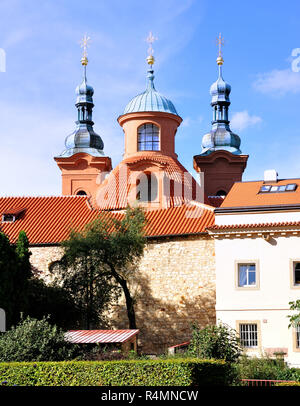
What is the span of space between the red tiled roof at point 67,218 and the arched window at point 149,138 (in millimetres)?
4855

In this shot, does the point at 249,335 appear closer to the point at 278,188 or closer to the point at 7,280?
the point at 278,188

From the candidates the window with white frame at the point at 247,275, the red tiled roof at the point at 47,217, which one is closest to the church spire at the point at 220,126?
the red tiled roof at the point at 47,217

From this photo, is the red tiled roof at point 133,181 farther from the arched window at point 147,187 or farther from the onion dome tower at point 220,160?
the onion dome tower at point 220,160

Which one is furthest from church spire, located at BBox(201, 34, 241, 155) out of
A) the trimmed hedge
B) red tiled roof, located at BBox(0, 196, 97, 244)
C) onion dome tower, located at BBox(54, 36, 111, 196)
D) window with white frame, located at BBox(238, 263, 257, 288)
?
the trimmed hedge

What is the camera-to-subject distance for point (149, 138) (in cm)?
3759

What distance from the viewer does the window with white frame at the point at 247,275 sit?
25922mm

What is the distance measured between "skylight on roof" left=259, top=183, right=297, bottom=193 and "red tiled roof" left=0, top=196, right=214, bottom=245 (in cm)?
276

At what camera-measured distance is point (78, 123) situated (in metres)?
49.2

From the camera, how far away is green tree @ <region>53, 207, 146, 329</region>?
90.3 ft

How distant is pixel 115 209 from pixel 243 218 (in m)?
8.94

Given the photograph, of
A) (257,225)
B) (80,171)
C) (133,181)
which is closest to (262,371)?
(257,225)

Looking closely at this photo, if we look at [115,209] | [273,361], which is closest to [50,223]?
[115,209]

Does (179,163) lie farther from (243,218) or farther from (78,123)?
(78,123)

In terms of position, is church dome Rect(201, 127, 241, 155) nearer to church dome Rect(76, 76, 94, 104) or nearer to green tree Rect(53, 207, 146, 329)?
church dome Rect(76, 76, 94, 104)
